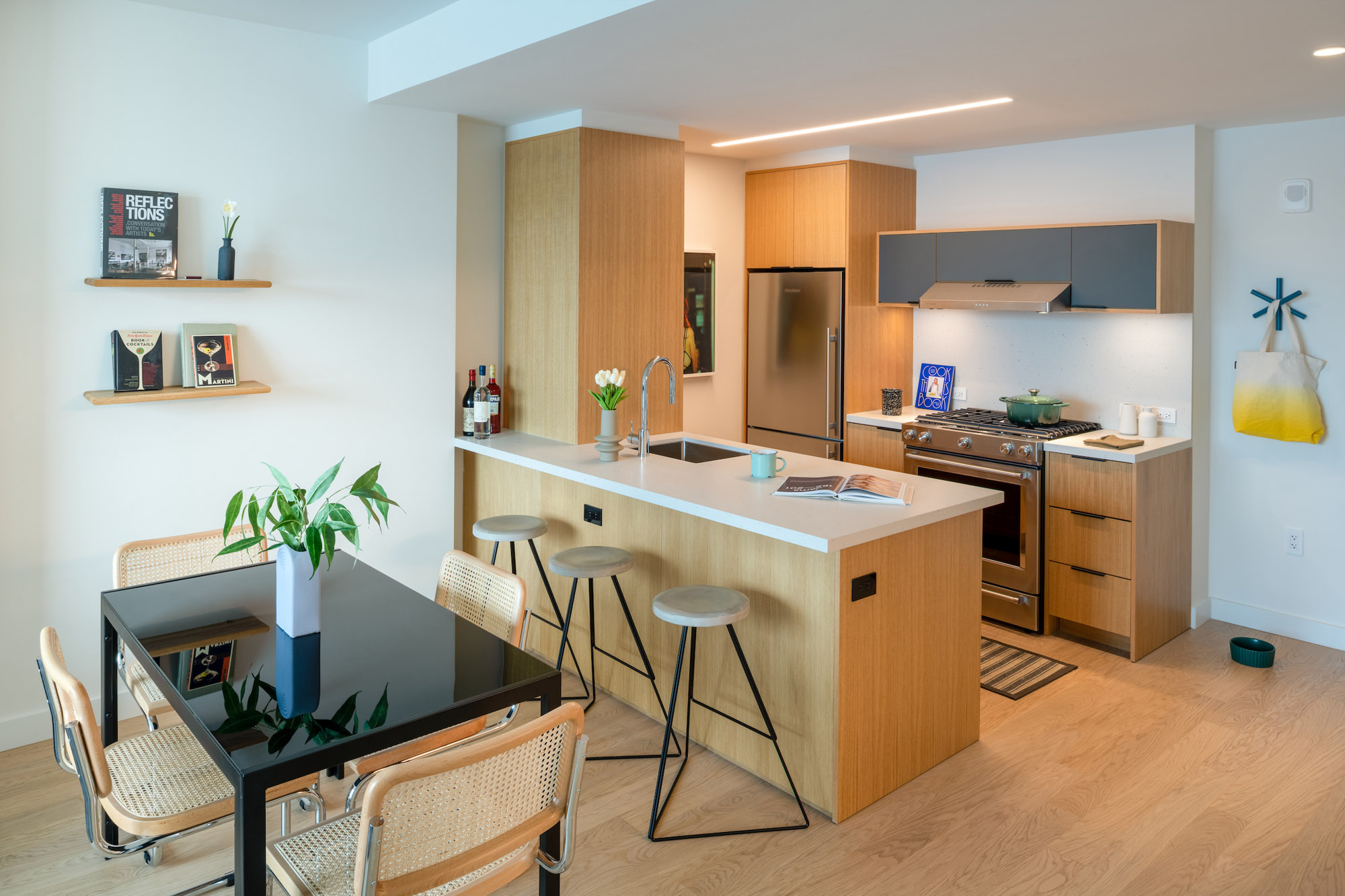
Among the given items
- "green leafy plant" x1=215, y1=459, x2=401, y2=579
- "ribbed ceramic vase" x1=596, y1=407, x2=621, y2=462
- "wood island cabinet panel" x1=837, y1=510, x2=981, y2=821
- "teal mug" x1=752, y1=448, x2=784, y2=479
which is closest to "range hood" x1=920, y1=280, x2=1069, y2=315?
"wood island cabinet panel" x1=837, y1=510, x2=981, y2=821

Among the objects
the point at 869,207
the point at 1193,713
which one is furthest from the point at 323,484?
the point at 869,207

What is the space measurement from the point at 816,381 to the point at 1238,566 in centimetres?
232

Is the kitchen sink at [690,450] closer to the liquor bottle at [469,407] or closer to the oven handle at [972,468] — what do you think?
the liquor bottle at [469,407]

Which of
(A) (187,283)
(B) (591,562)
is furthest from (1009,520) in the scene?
(A) (187,283)

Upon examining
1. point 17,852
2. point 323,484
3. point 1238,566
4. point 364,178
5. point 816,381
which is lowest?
point 17,852

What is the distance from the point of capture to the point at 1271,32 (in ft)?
9.34

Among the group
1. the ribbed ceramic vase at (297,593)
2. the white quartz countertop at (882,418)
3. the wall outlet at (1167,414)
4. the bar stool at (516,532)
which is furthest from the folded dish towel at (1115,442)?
the ribbed ceramic vase at (297,593)

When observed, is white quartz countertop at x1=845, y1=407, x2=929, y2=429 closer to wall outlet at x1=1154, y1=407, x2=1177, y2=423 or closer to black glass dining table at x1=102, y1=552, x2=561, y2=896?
wall outlet at x1=1154, y1=407, x2=1177, y2=423

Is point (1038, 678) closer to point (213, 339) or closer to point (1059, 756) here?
point (1059, 756)

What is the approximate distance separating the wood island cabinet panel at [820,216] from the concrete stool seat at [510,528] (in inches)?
98.0

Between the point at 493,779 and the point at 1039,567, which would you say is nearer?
the point at 493,779

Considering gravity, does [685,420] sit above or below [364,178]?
below

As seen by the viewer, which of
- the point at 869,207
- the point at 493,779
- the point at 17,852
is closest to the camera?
the point at 493,779

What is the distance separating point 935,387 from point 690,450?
6.09 feet
